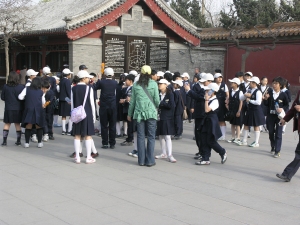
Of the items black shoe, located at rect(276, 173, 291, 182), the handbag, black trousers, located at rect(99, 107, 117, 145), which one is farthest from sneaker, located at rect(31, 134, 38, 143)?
black shoe, located at rect(276, 173, 291, 182)

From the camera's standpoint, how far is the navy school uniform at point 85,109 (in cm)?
A: 806

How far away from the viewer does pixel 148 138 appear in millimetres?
8039

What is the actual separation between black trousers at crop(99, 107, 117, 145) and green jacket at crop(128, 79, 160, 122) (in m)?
1.57

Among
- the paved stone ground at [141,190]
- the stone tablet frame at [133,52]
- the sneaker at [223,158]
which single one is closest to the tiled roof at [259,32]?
the stone tablet frame at [133,52]

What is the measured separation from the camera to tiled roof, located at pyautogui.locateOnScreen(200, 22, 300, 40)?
21328 mm

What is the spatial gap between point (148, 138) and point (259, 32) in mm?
15835

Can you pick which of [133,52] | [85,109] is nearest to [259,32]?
[133,52]

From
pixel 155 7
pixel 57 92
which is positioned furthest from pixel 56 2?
pixel 57 92

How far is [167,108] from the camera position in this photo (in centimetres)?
836

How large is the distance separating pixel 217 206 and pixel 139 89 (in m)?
2.98

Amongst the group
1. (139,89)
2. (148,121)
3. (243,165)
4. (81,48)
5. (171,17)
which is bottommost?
(243,165)

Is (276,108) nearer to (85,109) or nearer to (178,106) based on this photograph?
(178,106)

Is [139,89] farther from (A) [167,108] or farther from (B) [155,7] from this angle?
(B) [155,7]

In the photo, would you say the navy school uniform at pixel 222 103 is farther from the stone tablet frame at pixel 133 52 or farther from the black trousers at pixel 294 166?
the stone tablet frame at pixel 133 52
